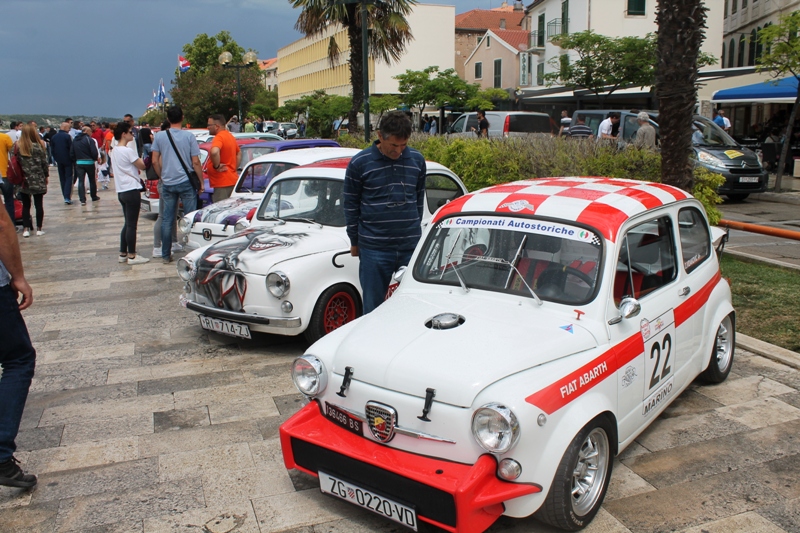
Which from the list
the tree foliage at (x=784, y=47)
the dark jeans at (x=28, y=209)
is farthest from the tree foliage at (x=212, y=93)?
the tree foliage at (x=784, y=47)

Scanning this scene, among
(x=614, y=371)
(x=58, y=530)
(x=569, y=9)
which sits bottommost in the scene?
(x=58, y=530)

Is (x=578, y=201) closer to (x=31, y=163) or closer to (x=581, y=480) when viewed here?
(x=581, y=480)

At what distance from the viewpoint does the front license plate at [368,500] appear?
3.33 metres

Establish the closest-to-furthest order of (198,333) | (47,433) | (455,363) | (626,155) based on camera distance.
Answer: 1. (455,363)
2. (47,433)
3. (198,333)
4. (626,155)

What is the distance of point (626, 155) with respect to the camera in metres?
9.63

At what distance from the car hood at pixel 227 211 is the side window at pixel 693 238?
5.31 meters

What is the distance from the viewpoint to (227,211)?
29.3 ft

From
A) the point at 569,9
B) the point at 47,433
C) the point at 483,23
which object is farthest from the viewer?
the point at 483,23

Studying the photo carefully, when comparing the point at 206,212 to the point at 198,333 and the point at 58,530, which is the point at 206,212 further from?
the point at 58,530

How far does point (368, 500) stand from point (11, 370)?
2155mm

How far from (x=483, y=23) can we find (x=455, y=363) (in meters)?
76.5

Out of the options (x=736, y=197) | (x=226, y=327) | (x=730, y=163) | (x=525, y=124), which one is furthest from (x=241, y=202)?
(x=525, y=124)

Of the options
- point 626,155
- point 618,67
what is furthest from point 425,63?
point 626,155

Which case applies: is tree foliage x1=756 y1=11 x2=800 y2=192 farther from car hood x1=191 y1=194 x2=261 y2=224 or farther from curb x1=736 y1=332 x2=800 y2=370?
car hood x1=191 y1=194 x2=261 y2=224
